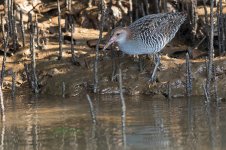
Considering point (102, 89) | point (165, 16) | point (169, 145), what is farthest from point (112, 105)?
point (169, 145)

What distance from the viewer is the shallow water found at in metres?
8.66

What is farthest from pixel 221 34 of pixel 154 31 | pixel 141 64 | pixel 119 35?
pixel 119 35

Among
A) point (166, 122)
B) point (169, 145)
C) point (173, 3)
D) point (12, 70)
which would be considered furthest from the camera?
point (173, 3)

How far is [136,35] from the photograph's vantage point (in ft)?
41.4

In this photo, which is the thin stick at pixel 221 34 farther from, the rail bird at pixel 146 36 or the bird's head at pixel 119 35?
the bird's head at pixel 119 35

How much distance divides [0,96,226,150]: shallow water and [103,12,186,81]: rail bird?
0.95m

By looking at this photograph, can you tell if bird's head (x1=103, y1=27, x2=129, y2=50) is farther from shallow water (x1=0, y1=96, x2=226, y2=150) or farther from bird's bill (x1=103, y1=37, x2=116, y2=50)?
shallow water (x1=0, y1=96, x2=226, y2=150)

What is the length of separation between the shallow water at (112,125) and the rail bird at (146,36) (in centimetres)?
95

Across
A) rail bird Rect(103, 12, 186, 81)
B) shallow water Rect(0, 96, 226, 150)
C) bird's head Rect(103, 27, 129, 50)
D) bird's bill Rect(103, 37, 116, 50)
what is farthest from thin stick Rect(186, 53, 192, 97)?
bird's bill Rect(103, 37, 116, 50)

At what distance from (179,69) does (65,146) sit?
454 centimetres

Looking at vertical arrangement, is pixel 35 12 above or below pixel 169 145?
above

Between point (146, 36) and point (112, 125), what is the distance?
3152 mm

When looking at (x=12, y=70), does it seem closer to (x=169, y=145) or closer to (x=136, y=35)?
(x=136, y=35)

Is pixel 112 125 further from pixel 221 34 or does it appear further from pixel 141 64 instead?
pixel 221 34
